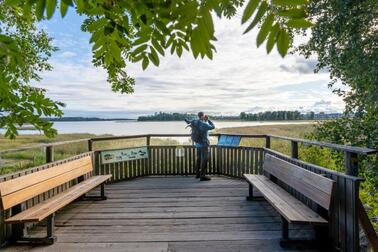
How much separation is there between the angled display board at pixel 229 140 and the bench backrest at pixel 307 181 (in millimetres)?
2490

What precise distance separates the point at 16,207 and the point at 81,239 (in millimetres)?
966

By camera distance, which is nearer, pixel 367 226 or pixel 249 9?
pixel 249 9

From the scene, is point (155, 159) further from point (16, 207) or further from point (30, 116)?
point (30, 116)

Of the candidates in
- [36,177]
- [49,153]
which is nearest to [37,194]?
[36,177]

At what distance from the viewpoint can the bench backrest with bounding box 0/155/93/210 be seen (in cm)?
391

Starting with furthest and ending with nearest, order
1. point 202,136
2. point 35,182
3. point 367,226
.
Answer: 1. point 202,136
2. point 35,182
3. point 367,226

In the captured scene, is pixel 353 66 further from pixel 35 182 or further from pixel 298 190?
pixel 35 182

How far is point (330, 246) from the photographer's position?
3.90 m

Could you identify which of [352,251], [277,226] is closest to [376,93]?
[277,226]

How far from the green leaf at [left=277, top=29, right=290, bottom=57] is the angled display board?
7.29 meters

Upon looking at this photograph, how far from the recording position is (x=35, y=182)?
4551 mm

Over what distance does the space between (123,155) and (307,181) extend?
5168 millimetres

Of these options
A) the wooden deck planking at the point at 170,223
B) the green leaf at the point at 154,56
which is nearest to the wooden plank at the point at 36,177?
the wooden deck planking at the point at 170,223

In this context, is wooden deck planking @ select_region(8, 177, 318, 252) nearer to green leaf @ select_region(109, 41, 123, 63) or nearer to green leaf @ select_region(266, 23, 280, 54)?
green leaf @ select_region(109, 41, 123, 63)
